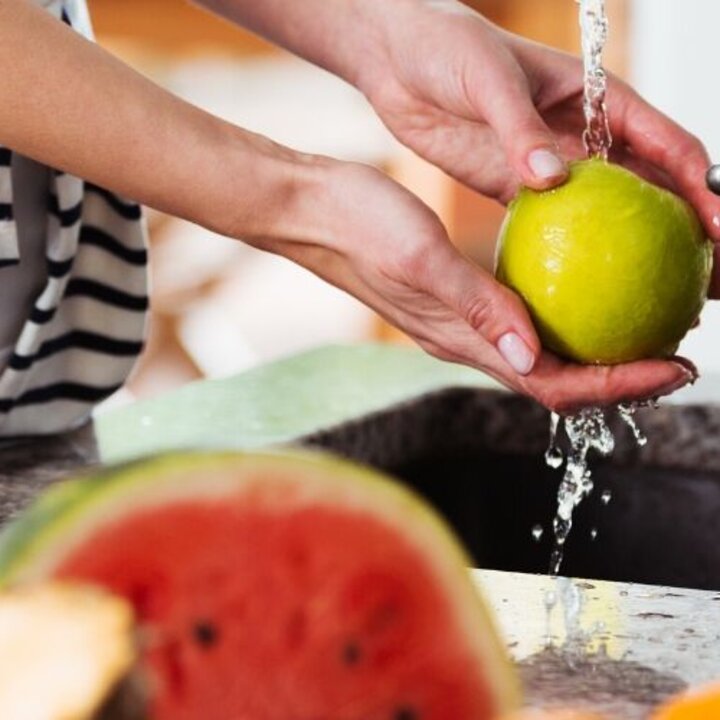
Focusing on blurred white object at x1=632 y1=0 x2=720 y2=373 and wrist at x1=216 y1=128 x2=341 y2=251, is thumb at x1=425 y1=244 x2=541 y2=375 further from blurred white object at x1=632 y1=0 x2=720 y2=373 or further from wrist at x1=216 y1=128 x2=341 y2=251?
blurred white object at x1=632 y1=0 x2=720 y2=373

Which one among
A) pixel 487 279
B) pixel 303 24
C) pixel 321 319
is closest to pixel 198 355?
pixel 321 319

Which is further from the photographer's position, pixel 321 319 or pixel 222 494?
pixel 321 319

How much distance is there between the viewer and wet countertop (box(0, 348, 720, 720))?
704mm

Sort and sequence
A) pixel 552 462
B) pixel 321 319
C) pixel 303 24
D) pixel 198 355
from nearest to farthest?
pixel 552 462 < pixel 303 24 < pixel 198 355 < pixel 321 319

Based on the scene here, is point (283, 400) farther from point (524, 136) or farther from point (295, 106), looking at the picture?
point (295, 106)

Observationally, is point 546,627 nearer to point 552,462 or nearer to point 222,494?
point 222,494

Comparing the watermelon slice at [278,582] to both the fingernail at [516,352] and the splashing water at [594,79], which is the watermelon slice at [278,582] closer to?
the fingernail at [516,352]

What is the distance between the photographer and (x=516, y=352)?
42.6 inches

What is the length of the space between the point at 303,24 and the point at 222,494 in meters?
1.07

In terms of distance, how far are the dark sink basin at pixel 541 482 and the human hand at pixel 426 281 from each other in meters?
0.18

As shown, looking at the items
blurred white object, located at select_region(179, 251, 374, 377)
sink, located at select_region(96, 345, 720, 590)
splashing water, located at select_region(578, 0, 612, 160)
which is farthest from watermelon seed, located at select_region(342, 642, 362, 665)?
blurred white object, located at select_region(179, 251, 374, 377)

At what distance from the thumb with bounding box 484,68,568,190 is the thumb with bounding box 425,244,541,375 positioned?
7 centimetres

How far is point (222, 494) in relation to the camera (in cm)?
38

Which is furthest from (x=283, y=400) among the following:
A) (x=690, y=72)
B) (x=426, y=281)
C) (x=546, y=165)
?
(x=690, y=72)
